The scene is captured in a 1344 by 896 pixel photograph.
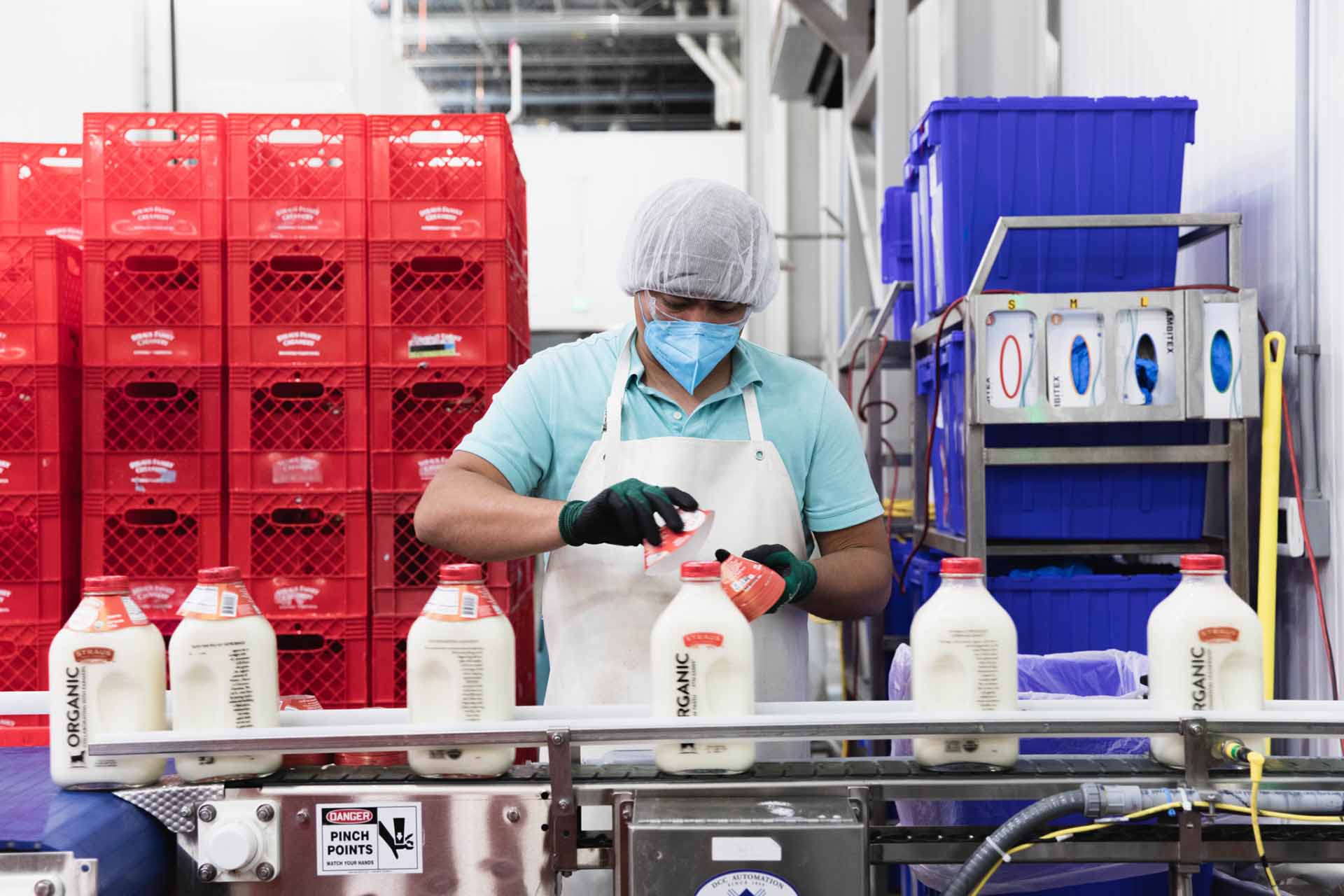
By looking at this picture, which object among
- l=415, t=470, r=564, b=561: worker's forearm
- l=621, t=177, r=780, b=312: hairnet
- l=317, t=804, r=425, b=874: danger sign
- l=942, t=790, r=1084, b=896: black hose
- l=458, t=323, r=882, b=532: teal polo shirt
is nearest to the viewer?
l=942, t=790, r=1084, b=896: black hose

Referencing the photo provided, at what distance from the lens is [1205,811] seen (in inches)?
54.1

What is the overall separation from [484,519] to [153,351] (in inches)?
74.7

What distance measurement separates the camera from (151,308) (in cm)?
347

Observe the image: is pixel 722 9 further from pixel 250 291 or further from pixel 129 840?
pixel 129 840

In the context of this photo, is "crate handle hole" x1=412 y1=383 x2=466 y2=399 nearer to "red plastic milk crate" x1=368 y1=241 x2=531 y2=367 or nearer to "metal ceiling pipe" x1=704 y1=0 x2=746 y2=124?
"red plastic milk crate" x1=368 y1=241 x2=531 y2=367

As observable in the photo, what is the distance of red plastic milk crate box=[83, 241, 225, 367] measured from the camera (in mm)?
3445

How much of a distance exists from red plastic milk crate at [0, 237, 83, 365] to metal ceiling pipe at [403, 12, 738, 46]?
7.51 metres

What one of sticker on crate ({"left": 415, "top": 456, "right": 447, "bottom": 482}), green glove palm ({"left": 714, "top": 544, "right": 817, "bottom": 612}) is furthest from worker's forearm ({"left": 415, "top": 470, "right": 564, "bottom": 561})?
sticker on crate ({"left": 415, "top": 456, "right": 447, "bottom": 482})

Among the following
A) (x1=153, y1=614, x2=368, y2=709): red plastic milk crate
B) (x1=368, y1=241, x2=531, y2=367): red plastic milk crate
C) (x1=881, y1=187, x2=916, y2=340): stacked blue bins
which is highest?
(x1=881, y1=187, x2=916, y2=340): stacked blue bins

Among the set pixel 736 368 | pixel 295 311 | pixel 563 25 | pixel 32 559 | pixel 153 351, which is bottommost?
pixel 32 559

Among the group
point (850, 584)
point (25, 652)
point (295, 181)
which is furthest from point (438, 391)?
point (850, 584)

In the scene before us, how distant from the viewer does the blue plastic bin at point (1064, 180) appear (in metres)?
3.07

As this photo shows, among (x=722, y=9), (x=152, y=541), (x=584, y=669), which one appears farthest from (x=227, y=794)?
A: (x=722, y=9)

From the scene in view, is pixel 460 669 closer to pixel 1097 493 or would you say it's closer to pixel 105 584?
pixel 105 584
